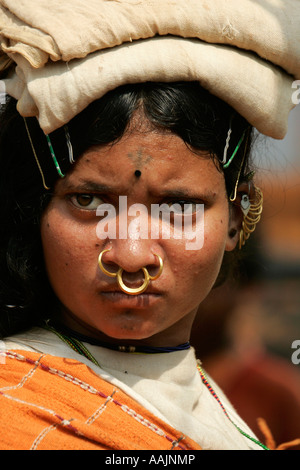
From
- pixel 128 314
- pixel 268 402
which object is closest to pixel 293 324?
pixel 268 402

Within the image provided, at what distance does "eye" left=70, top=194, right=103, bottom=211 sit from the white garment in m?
0.45

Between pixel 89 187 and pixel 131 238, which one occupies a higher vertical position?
pixel 89 187

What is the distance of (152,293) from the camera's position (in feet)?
6.30

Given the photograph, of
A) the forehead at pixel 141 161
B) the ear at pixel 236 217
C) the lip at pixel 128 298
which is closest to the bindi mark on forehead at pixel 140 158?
the forehead at pixel 141 161

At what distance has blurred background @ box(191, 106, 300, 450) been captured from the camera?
367 cm

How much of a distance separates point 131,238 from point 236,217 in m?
0.63

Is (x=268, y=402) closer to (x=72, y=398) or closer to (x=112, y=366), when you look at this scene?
(x=112, y=366)

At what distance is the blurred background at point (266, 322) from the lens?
3.67m

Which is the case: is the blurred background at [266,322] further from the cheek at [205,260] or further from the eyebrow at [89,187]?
the eyebrow at [89,187]

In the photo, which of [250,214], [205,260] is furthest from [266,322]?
[205,260]

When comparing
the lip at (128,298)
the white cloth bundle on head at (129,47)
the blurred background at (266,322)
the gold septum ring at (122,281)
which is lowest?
the blurred background at (266,322)

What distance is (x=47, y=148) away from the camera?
6.59 feet

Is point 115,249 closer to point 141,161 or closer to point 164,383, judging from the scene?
point 141,161

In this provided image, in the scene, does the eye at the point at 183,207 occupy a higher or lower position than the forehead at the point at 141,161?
lower
